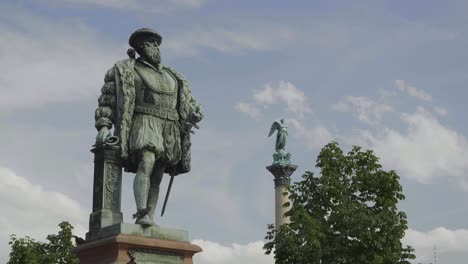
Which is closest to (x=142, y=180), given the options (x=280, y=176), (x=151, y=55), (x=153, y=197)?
(x=153, y=197)

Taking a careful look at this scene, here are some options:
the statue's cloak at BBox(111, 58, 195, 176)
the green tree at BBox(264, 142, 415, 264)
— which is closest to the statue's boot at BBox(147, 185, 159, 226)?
the statue's cloak at BBox(111, 58, 195, 176)

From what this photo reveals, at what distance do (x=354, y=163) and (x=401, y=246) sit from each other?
3.04 meters

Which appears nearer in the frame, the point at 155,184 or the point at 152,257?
the point at 152,257

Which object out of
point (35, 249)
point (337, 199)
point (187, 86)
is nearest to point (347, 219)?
point (337, 199)

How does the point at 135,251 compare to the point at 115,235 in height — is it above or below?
below

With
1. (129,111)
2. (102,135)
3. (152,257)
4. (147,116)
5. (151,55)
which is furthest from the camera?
(151,55)

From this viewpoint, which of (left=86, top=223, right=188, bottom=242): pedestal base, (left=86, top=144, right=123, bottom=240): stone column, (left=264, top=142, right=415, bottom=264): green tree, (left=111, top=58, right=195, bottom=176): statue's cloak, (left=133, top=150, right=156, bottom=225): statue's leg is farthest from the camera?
(left=264, top=142, right=415, bottom=264): green tree

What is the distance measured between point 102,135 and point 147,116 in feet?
2.18

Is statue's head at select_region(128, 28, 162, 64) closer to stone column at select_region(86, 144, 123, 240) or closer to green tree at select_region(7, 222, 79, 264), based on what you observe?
stone column at select_region(86, 144, 123, 240)

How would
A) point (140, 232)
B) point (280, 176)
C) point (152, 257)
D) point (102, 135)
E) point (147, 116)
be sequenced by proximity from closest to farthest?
point (152, 257) → point (140, 232) → point (102, 135) → point (147, 116) → point (280, 176)

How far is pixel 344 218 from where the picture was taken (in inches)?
934

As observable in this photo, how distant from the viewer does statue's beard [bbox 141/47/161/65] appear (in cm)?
1124

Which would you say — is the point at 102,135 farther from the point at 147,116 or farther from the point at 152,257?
the point at 152,257

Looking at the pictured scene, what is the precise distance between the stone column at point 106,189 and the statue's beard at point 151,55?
143 centimetres
